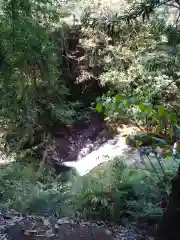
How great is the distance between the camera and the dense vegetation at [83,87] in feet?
7.91

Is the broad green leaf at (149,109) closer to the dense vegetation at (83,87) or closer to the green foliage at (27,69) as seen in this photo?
the dense vegetation at (83,87)

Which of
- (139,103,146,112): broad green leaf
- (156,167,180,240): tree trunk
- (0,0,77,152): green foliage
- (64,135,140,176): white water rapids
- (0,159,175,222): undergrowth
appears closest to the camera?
(139,103,146,112): broad green leaf

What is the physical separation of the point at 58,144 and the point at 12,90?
314 cm

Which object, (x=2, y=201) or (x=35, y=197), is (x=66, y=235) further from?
(x=2, y=201)

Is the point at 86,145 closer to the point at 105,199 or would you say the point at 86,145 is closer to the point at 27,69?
the point at 27,69

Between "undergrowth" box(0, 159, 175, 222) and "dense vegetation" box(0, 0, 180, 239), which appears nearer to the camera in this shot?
"dense vegetation" box(0, 0, 180, 239)

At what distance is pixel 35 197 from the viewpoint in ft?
10.7

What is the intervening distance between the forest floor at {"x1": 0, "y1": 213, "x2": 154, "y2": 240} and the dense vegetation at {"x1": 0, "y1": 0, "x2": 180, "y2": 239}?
7.9 inches

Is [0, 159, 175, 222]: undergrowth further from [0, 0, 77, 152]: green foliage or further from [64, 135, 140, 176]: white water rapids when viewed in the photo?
[64, 135, 140, 176]: white water rapids

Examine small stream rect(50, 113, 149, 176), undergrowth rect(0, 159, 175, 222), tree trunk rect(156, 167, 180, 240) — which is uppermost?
tree trunk rect(156, 167, 180, 240)

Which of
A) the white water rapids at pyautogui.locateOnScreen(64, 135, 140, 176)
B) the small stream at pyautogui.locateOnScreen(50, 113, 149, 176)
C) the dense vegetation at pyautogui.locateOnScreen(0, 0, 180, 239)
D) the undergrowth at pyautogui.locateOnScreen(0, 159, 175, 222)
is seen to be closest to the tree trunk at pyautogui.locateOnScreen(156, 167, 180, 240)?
the dense vegetation at pyautogui.locateOnScreen(0, 0, 180, 239)

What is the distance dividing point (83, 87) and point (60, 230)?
7.79 meters

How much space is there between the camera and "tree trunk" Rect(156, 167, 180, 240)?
1.71m

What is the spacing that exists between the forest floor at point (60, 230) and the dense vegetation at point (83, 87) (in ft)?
0.66
